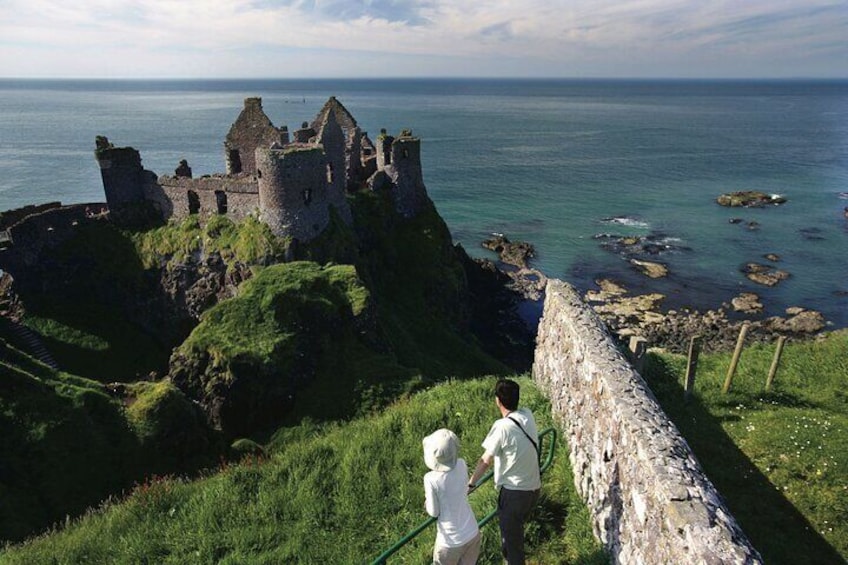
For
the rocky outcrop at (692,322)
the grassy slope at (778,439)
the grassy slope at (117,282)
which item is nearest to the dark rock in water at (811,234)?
the rocky outcrop at (692,322)

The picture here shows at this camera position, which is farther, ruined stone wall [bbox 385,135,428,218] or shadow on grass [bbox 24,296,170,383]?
ruined stone wall [bbox 385,135,428,218]

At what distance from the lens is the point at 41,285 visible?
34.7 meters

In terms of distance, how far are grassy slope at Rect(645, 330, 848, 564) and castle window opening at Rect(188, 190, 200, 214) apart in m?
30.2

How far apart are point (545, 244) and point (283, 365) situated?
50658mm

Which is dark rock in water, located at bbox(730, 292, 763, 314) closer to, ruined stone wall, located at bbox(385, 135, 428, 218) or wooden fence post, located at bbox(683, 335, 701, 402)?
ruined stone wall, located at bbox(385, 135, 428, 218)

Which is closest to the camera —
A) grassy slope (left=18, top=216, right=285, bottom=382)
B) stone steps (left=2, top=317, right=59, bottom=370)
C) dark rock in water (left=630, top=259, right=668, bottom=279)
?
stone steps (left=2, top=317, right=59, bottom=370)

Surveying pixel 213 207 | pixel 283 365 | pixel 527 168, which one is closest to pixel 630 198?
pixel 527 168

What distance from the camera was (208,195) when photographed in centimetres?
3450

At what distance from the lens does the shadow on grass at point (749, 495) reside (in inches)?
381

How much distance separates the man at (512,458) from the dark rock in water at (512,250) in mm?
54132

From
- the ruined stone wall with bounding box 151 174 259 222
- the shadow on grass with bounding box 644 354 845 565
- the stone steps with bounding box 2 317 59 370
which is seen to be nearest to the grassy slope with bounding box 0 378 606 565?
the shadow on grass with bounding box 644 354 845 565

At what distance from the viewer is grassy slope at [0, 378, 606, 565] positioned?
9266 millimetres

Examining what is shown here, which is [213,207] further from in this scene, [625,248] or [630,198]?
[630,198]

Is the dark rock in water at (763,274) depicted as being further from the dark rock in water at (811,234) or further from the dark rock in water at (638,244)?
the dark rock in water at (811,234)
